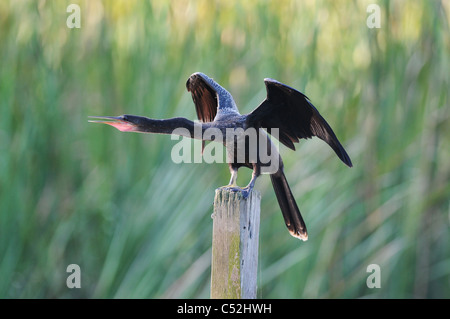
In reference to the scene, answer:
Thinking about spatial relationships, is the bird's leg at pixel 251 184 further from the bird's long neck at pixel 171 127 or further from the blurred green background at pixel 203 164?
the blurred green background at pixel 203 164

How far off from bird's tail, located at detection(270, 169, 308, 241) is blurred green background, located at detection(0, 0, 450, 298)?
1.94ft

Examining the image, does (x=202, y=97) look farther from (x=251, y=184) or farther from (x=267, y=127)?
(x=251, y=184)

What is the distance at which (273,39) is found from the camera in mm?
3715

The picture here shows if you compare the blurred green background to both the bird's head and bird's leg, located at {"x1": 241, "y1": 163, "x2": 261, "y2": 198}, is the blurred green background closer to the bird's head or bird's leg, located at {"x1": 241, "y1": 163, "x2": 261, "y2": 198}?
the bird's head

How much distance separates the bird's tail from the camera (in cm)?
280

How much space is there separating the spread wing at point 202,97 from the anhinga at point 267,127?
0.78ft

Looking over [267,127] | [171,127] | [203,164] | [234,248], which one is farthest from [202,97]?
[234,248]

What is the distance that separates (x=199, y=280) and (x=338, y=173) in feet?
3.46

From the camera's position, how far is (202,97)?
3293 millimetres

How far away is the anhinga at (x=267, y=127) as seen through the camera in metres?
2.50

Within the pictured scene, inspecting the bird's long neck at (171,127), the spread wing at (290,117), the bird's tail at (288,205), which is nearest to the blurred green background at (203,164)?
the bird's tail at (288,205)

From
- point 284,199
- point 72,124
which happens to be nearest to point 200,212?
point 284,199

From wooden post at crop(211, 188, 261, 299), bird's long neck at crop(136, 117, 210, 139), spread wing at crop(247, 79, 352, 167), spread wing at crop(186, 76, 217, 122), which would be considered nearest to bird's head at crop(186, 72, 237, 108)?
spread wing at crop(186, 76, 217, 122)

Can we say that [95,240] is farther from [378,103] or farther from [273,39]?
[378,103]
